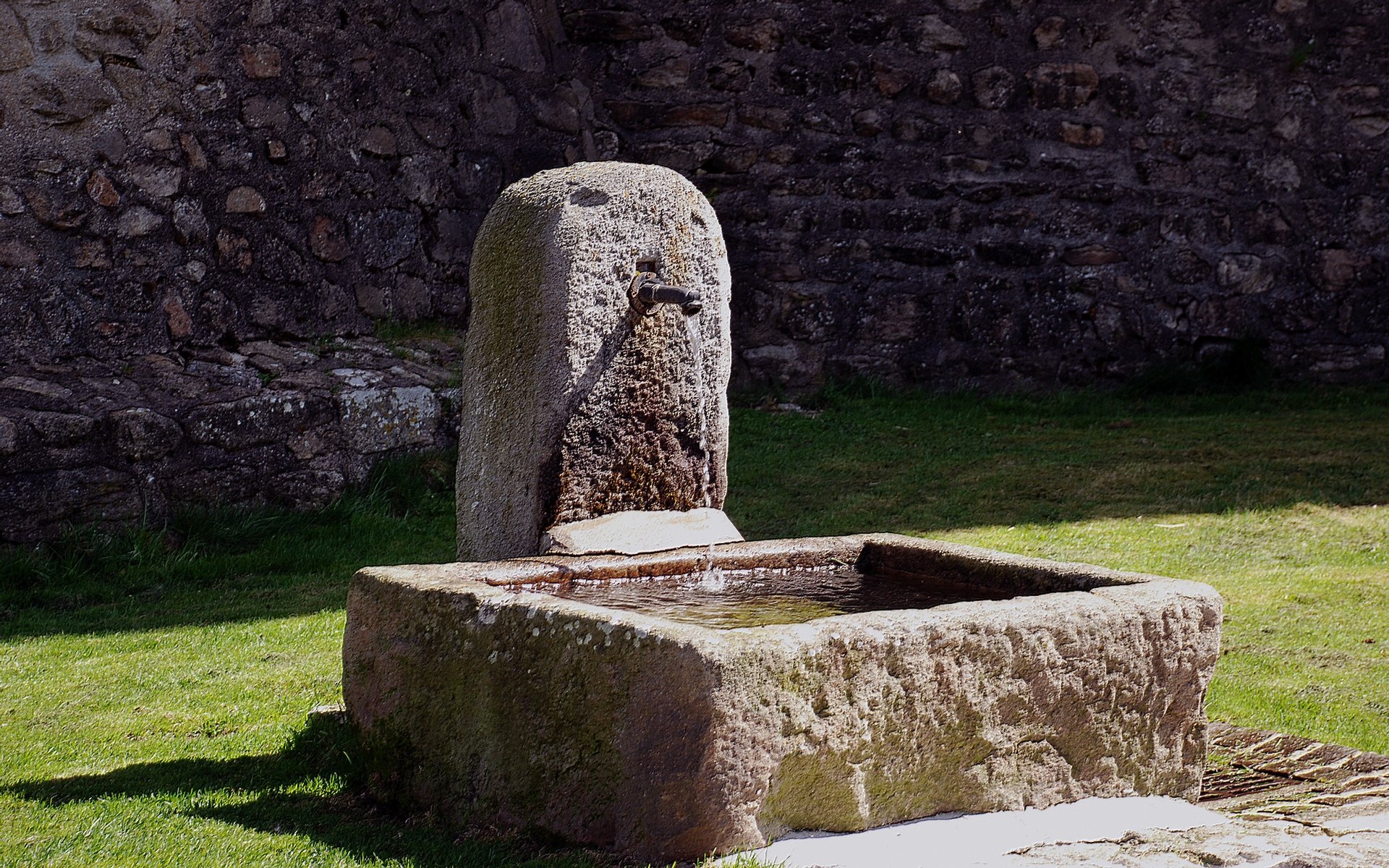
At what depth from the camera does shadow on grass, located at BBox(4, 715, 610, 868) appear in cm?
251

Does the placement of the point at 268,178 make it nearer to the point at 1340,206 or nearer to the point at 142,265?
the point at 142,265

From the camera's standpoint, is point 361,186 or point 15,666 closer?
point 15,666

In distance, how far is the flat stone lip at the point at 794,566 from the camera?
2551 millimetres

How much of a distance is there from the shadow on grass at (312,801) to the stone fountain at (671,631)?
6cm

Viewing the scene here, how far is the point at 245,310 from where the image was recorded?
19.0ft

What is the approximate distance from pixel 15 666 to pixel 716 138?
4472 mm

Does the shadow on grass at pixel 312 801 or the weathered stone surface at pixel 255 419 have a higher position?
the weathered stone surface at pixel 255 419

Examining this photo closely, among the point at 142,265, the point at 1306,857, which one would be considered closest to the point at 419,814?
the point at 1306,857

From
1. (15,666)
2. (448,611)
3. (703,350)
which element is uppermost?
(703,350)

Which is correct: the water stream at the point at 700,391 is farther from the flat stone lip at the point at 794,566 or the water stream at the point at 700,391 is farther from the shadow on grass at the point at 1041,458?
the shadow on grass at the point at 1041,458

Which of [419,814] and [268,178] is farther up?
[268,178]

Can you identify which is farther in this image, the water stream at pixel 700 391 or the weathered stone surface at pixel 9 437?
the weathered stone surface at pixel 9 437

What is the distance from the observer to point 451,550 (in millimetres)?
5141

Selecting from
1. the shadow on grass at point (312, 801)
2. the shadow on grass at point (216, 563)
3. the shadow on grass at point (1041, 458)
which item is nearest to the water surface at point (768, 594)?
the shadow on grass at point (312, 801)
